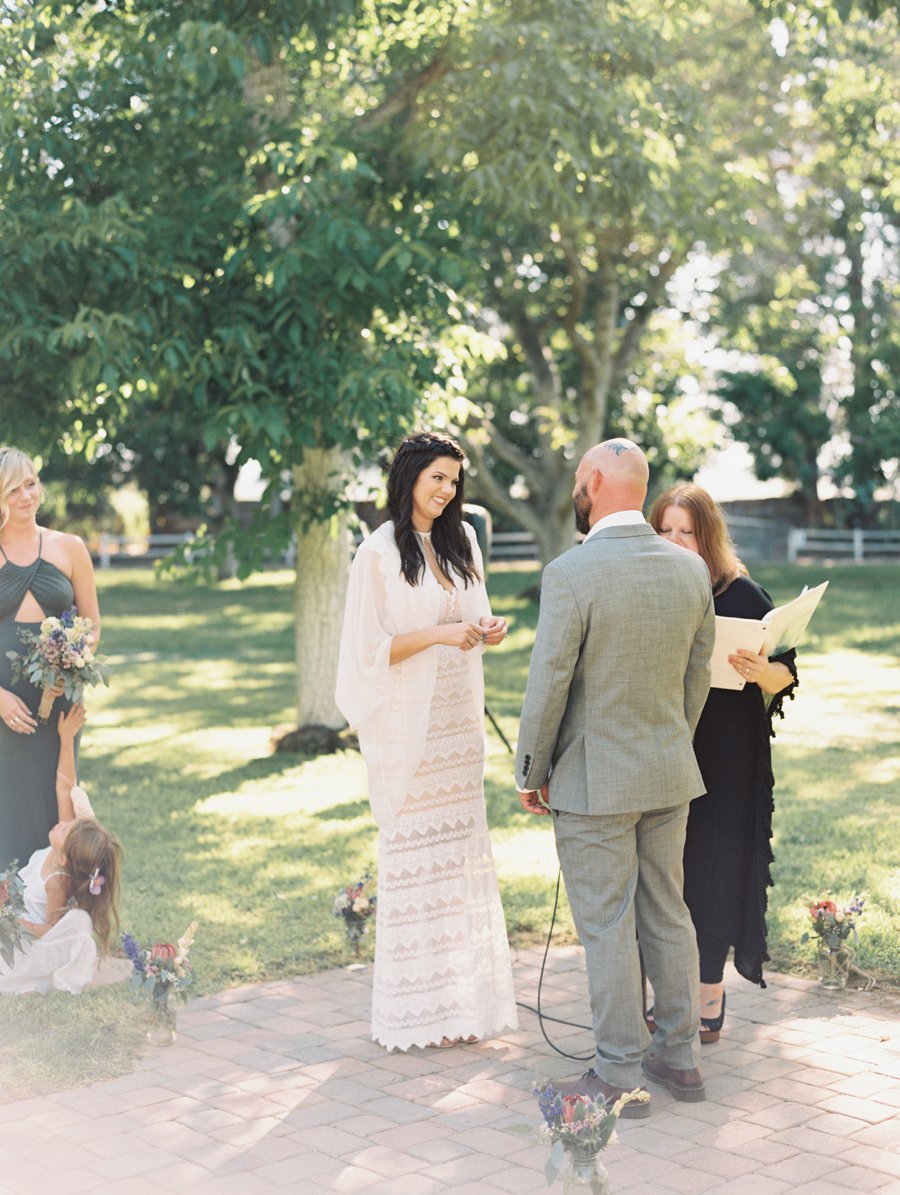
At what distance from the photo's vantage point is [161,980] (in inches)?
205

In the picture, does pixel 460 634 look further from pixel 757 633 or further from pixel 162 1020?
pixel 162 1020

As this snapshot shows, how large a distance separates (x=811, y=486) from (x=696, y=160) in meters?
23.5

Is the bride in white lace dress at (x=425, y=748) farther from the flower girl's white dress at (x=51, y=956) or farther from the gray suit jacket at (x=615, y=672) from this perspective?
the flower girl's white dress at (x=51, y=956)

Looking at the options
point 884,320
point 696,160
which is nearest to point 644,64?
point 696,160

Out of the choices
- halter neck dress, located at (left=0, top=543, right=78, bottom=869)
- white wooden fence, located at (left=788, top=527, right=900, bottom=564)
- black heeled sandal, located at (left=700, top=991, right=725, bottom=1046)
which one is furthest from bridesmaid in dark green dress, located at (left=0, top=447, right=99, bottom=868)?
white wooden fence, located at (left=788, top=527, right=900, bottom=564)

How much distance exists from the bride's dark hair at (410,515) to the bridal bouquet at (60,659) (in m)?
1.40

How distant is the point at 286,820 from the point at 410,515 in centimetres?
475

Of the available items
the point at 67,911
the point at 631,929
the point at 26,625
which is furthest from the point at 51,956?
the point at 631,929

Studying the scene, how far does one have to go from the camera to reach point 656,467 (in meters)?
25.1

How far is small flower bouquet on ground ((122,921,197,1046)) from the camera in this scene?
521cm

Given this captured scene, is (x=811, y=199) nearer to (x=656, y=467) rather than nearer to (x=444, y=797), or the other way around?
(x=656, y=467)

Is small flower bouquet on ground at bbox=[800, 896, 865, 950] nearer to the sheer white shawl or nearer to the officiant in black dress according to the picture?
the officiant in black dress

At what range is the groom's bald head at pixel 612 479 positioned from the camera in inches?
175

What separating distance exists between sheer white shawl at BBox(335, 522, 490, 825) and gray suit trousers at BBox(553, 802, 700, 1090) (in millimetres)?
838
